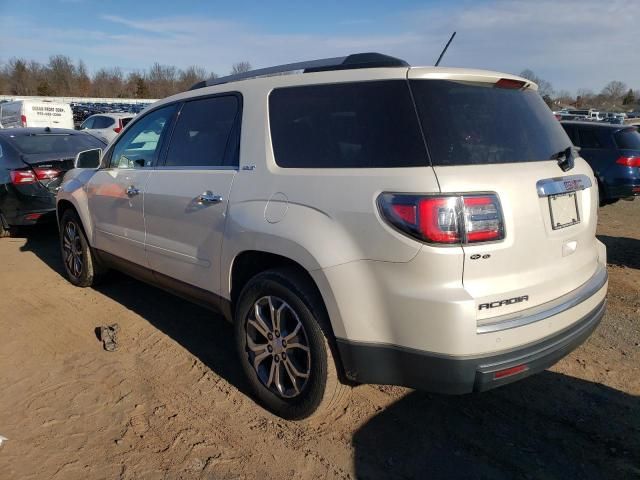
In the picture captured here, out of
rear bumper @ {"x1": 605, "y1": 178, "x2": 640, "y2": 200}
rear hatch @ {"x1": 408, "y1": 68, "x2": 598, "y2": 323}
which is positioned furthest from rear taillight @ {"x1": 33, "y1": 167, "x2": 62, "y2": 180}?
rear bumper @ {"x1": 605, "y1": 178, "x2": 640, "y2": 200}

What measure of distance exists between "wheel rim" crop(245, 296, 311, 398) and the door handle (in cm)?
69

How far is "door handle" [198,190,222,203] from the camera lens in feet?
10.3

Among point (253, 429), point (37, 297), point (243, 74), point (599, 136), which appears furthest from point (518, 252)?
point (599, 136)

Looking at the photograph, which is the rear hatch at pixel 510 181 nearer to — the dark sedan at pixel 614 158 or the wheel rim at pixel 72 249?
the wheel rim at pixel 72 249

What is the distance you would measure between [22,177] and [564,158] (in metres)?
6.55

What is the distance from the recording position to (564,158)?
106 inches

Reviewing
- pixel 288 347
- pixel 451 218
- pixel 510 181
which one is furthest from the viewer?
pixel 288 347

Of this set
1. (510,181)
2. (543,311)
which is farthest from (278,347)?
(510,181)

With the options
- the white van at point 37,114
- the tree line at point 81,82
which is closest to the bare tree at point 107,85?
the tree line at point 81,82

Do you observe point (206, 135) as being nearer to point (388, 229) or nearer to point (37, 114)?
point (388, 229)

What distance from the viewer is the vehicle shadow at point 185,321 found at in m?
3.65

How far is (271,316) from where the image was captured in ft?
9.48

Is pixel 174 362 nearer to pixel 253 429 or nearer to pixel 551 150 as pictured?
pixel 253 429

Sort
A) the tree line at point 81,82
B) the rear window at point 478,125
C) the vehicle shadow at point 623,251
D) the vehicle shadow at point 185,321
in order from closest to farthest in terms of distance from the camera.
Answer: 1. the rear window at point 478,125
2. the vehicle shadow at point 185,321
3. the vehicle shadow at point 623,251
4. the tree line at point 81,82
